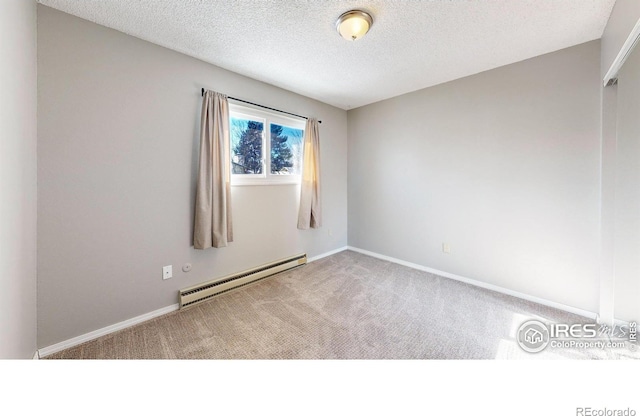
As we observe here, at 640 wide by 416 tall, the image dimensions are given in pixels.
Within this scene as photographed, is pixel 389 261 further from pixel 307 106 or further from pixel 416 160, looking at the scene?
pixel 307 106

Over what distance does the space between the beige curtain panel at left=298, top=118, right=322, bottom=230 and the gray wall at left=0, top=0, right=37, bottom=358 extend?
2.45 metres

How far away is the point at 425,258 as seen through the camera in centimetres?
315

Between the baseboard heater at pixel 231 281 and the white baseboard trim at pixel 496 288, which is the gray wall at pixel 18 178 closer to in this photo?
the baseboard heater at pixel 231 281

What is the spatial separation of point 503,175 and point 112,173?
3.76 m

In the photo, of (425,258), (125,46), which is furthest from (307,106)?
(425,258)

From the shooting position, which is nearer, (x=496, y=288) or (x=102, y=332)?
(x=102, y=332)

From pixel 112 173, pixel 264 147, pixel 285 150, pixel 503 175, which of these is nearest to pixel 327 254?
pixel 285 150

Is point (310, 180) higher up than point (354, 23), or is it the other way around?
point (354, 23)

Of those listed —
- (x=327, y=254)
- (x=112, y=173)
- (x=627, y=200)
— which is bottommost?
(x=327, y=254)

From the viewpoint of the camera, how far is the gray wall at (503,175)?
2043 millimetres

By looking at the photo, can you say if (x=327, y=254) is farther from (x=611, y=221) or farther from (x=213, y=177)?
(x=611, y=221)

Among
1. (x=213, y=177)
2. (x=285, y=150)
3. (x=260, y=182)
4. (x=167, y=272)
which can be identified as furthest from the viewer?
(x=285, y=150)

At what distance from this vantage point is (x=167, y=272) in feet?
7.07
